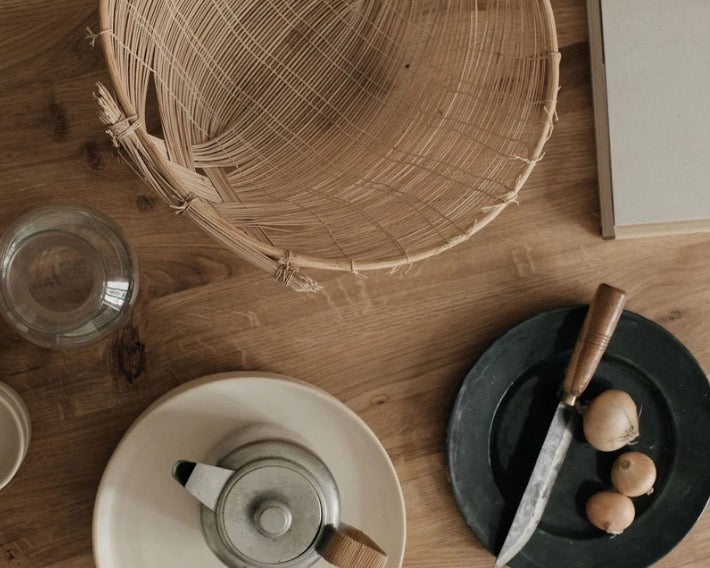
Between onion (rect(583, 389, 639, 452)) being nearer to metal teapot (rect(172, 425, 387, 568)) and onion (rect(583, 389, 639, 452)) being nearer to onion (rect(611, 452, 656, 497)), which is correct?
onion (rect(611, 452, 656, 497))

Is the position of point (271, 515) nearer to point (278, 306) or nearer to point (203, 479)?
point (203, 479)

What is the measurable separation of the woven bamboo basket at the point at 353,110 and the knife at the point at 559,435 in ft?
0.49

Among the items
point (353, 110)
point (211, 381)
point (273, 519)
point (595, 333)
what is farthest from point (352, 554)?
point (353, 110)

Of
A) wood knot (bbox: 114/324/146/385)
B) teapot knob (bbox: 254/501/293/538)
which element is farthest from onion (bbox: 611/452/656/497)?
wood knot (bbox: 114/324/146/385)

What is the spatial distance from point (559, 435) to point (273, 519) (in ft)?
1.01

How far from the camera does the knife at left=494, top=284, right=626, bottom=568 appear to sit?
75 centimetres

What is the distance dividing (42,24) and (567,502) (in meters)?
0.69

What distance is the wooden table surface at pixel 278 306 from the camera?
75 cm

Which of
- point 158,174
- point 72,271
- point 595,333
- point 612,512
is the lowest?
point 612,512

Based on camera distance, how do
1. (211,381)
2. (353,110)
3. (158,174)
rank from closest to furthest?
1. (158,174)
2. (211,381)
3. (353,110)

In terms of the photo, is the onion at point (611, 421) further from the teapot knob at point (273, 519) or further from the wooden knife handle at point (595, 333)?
the teapot knob at point (273, 519)

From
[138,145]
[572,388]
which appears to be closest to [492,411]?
[572,388]

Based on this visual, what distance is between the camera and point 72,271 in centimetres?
74

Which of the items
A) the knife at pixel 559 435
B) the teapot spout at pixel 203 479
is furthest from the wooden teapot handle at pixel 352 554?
the knife at pixel 559 435
